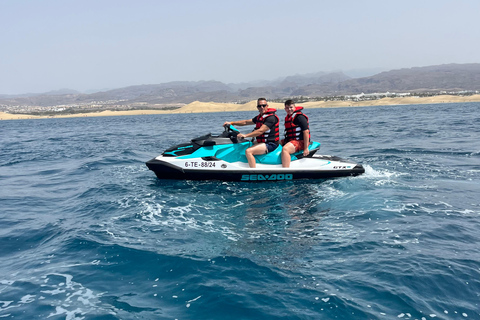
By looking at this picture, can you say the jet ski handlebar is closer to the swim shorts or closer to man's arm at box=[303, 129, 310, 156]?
the swim shorts

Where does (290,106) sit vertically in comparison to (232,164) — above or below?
above

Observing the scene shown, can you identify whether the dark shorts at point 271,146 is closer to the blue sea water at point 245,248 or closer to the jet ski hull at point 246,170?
the jet ski hull at point 246,170

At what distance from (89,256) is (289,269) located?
9.36 feet

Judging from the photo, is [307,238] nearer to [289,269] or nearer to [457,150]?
[289,269]

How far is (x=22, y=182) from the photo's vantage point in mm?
10633

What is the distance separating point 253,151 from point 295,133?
123 cm

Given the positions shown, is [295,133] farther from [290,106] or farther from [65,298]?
[65,298]

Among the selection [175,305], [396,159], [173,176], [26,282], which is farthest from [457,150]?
[26,282]

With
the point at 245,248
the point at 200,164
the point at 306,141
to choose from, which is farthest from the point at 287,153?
the point at 245,248

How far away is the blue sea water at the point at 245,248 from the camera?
3.85 m

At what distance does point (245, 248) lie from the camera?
5.27m

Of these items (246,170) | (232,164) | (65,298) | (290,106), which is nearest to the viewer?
(65,298)

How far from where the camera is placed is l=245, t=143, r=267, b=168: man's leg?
945cm

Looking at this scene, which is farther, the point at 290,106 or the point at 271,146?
the point at 271,146
